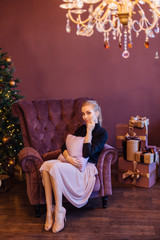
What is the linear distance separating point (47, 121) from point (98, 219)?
1245 mm

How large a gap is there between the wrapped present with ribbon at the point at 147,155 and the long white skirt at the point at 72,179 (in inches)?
37.3

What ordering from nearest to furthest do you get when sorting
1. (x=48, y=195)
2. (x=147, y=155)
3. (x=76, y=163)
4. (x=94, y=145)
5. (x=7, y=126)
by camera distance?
1. (x=48, y=195)
2. (x=76, y=163)
3. (x=94, y=145)
4. (x=147, y=155)
5. (x=7, y=126)

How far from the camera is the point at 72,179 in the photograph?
8.87ft

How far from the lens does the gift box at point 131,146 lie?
12.1ft

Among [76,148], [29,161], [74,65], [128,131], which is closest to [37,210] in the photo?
[29,161]

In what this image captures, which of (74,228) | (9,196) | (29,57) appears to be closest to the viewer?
(74,228)

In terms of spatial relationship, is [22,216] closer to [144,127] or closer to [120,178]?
Answer: [120,178]

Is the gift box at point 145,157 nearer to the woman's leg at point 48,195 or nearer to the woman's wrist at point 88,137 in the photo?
the woman's wrist at point 88,137

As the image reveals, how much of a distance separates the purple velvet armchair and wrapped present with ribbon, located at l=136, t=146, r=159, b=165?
27.3 inches

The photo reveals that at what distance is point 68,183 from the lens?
→ 2668 mm

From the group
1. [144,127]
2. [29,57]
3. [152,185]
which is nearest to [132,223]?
[152,185]

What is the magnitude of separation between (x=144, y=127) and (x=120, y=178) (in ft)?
2.38

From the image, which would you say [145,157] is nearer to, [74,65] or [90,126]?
[90,126]

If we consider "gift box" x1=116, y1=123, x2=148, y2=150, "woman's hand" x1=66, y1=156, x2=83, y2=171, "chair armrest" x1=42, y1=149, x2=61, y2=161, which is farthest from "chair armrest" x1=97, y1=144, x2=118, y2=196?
"gift box" x1=116, y1=123, x2=148, y2=150
